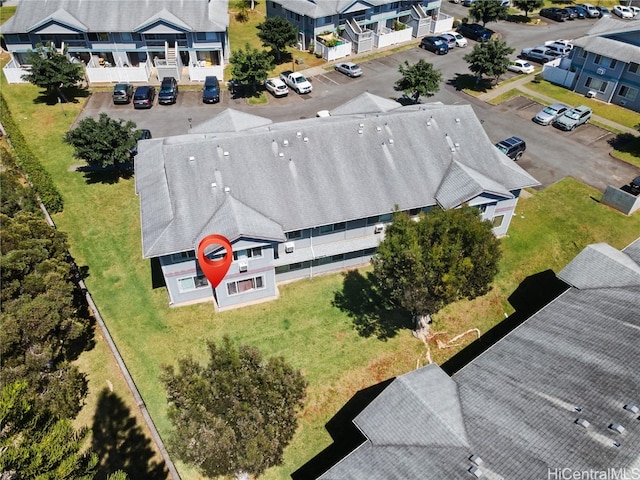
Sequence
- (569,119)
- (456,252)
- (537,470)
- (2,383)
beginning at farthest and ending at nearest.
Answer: (569,119) < (456,252) < (2,383) < (537,470)

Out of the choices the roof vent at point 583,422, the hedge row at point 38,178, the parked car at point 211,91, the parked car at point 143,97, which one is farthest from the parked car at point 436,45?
the roof vent at point 583,422

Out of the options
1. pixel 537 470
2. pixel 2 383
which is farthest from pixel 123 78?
pixel 537 470

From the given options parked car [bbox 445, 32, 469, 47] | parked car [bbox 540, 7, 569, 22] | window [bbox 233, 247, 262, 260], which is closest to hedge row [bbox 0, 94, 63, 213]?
window [bbox 233, 247, 262, 260]

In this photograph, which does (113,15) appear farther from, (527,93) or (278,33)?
(527,93)

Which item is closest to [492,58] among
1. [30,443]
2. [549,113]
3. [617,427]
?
[549,113]

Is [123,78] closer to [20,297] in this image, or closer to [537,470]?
[20,297]

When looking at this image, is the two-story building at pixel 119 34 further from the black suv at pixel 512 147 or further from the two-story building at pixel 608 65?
the two-story building at pixel 608 65
